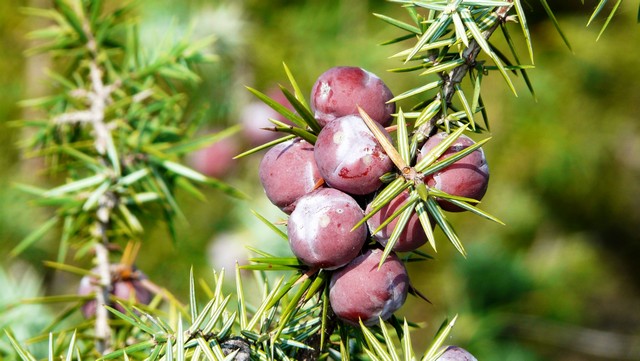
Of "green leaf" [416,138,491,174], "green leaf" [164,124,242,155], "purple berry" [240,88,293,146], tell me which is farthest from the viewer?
"purple berry" [240,88,293,146]

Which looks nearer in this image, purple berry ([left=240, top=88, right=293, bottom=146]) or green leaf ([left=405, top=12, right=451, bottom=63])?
green leaf ([left=405, top=12, right=451, bottom=63])

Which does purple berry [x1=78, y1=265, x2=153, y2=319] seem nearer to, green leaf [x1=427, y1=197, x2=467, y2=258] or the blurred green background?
green leaf [x1=427, y1=197, x2=467, y2=258]

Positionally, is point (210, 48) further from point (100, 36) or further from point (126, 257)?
point (126, 257)

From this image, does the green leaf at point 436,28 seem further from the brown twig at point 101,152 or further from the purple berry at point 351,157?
the brown twig at point 101,152

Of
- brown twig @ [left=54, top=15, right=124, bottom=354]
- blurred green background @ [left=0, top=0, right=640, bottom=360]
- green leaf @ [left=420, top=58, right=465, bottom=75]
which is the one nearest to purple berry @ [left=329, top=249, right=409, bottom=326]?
green leaf @ [left=420, top=58, right=465, bottom=75]

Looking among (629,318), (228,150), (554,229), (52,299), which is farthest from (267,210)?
(629,318)

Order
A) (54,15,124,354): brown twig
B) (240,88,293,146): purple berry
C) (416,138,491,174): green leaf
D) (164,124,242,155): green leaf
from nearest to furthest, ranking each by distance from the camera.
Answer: (416,138,491,174): green leaf
(54,15,124,354): brown twig
(164,124,242,155): green leaf
(240,88,293,146): purple berry

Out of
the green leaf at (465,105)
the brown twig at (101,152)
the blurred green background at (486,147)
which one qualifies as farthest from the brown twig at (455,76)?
the blurred green background at (486,147)
